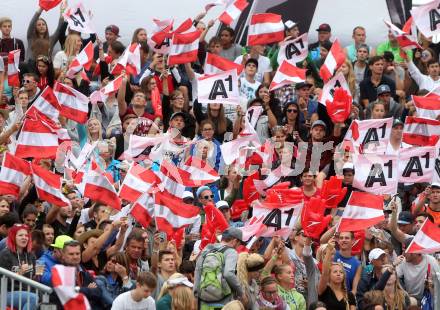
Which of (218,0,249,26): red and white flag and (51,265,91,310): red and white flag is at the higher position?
(218,0,249,26): red and white flag

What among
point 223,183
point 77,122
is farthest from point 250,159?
point 77,122

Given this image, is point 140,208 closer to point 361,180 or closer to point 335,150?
point 361,180

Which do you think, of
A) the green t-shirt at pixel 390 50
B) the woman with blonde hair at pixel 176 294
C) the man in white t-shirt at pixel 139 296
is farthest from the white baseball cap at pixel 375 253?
the green t-shirt at pixel 390 50

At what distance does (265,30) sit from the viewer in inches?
1050

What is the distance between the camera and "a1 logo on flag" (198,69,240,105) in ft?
79.3

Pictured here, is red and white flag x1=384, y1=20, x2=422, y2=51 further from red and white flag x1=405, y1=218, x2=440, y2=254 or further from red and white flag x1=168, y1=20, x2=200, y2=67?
red and white flag x1=405, y1=218, x2=440, y2=254

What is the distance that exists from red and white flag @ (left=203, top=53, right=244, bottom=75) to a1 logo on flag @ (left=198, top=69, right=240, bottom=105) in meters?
0.99

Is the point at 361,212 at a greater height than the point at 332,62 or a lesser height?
lesser

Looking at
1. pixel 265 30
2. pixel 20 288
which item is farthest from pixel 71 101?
pixel 20 288

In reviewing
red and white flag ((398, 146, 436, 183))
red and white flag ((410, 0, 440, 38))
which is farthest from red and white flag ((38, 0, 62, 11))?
red and white flag ((398, 146, 436, 183))

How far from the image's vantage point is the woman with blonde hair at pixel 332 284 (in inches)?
790

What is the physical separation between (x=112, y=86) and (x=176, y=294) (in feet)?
21.8

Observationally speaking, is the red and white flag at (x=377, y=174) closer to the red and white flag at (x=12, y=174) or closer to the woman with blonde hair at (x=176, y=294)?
the woman with blonde hair at (x=176, y=294)

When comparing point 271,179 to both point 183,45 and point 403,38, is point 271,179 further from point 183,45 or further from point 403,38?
point 403,38
